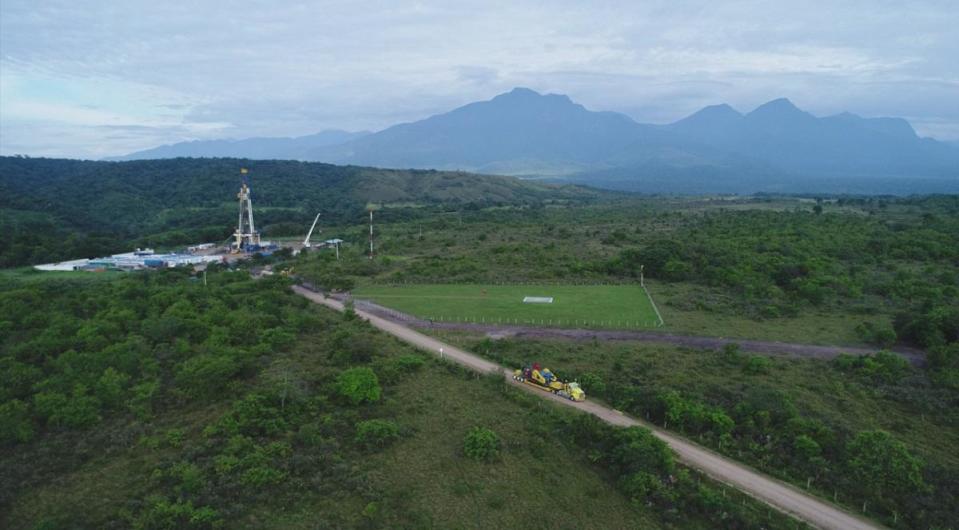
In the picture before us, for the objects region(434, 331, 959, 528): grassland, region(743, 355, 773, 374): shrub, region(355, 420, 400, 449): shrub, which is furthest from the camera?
region(743, 355, 773, 374): shrub

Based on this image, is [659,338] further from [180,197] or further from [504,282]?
[180,197]

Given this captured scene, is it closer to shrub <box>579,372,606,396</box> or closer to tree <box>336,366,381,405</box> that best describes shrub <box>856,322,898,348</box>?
shrub <box>579,372,606,396</box>

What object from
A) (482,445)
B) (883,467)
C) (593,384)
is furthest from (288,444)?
(883,467)

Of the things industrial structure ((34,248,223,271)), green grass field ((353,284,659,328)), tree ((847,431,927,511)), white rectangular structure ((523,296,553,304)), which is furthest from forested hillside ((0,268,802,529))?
industrial structure ((34,248,223,271))

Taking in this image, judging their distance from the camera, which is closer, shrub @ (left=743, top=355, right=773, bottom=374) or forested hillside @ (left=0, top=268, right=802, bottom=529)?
forested hillside @ (left=0, top=268, right=802, bottom=529)

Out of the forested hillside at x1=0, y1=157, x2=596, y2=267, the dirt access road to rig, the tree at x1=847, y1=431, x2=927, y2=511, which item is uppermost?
Answer: the forested hillside at x1=0, y1=157, x2=596, y2=267

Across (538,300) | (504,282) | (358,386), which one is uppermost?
(504,282)
